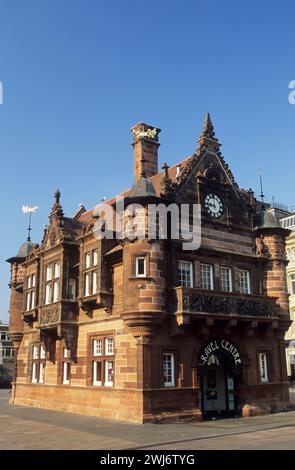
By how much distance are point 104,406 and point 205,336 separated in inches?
229

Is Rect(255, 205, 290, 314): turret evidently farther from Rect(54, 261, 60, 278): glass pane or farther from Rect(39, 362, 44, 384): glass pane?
Rect(39, 362, 44, 384): glass pane

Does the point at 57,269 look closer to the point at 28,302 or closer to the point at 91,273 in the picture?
the point at 91,273

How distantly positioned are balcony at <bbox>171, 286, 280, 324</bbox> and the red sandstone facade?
54mm

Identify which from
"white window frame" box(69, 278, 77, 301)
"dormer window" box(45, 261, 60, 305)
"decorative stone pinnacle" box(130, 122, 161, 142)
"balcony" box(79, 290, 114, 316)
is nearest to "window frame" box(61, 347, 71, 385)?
"white window frame" box(69, 278, 77, 301)

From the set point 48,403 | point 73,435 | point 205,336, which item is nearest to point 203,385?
point 205,336

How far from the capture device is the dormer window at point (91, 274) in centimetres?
2561

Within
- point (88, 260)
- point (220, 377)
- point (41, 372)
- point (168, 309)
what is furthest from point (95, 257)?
point (41, 372)

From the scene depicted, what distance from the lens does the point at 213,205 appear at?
25.8m

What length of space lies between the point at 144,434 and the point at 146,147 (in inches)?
699

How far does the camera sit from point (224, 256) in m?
25.4

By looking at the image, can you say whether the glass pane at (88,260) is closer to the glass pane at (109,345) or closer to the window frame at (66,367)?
the glass pane at (109,345)

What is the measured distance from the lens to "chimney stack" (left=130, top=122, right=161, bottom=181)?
2975 cm
